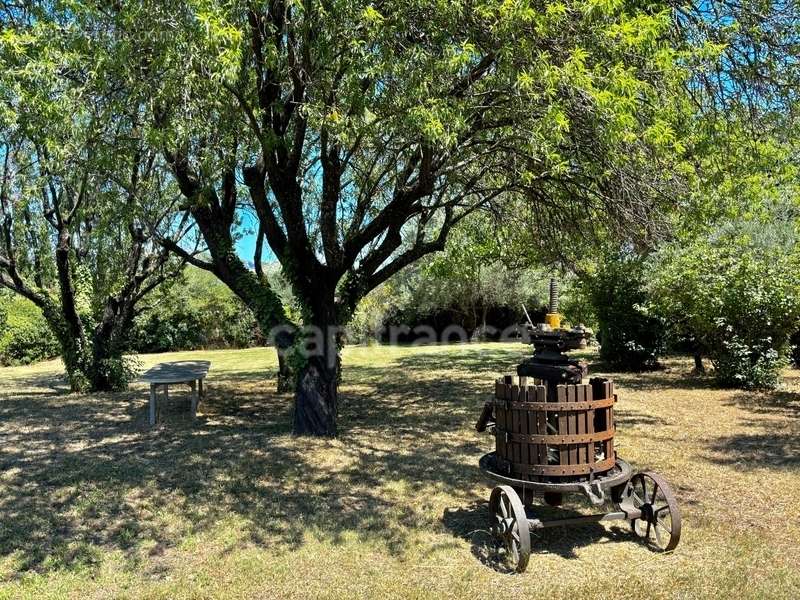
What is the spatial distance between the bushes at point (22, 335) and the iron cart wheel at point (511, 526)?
22264 mm

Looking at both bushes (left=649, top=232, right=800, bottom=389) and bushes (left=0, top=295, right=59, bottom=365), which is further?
bushes (left=0, top=295, right=59, bottom=365)

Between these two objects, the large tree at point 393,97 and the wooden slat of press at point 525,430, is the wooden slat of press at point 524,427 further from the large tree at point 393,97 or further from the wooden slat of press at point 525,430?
the large tree at point 393,97

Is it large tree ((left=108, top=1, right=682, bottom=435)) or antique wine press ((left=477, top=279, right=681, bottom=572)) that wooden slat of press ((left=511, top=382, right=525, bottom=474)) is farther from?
large tree ((left=108, top=1, right=682, bottom=435))

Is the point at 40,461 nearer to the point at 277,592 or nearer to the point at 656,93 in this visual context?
the point at 277,592

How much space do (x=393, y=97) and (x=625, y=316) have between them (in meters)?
10.0

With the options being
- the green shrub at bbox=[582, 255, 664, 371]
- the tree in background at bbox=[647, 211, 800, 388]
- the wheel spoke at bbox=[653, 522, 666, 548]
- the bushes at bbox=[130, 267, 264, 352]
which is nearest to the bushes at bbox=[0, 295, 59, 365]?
the bushes at bbox=[130, 267, 264, 352]

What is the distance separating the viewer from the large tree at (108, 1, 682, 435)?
5.13m

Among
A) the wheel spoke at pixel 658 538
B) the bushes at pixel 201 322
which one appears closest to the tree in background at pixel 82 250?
the wheel spoke at pixel 658 538

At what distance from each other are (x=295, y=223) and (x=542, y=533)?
15.0 feet

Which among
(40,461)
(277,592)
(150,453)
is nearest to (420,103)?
(277,592)

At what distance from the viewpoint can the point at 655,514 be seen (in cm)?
443

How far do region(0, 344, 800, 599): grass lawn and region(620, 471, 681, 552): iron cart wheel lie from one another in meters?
0.13

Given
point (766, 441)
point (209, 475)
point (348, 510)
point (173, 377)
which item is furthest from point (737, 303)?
point (173, 377)

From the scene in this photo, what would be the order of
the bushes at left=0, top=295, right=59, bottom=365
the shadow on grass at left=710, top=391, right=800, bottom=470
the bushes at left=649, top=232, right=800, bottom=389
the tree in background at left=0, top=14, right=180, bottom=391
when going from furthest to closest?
the bushes at left=0, top=295, right=59, bottom=365 < the bushes at left=649, top=232, right=800, bottom=389 < the tree in background at left=0, top=14, right=180, bottom=391 < the shadow on grass at left=710, top=391, right=800, bottom=470
